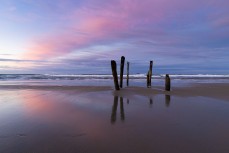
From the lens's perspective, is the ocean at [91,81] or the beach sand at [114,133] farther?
the ocean at [91,81]

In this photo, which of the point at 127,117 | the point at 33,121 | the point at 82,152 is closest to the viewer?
the point at 82,152

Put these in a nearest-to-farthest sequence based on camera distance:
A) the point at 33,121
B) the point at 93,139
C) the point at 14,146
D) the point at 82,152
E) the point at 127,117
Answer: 1. the point at 82,152
2. the point at 14,146
3. the point at 93,139
4. the point at 33,121
5. the point at 127,117

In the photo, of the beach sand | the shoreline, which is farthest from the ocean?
the beach sand

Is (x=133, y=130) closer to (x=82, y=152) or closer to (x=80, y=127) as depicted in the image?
(x=80, y=127)

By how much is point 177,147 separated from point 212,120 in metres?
2.76

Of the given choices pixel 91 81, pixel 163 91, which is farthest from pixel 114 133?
pixel 91 81

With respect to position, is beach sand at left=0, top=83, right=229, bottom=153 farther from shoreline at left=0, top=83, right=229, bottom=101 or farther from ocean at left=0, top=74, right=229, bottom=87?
ocean at left=0, top=74, right=229, bottom=87

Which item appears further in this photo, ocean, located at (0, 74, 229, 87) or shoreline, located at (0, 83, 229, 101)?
ocean, located at (0, 74, 229, 87)

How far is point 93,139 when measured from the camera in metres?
4.55

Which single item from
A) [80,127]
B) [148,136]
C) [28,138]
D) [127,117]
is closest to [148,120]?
[127,117]

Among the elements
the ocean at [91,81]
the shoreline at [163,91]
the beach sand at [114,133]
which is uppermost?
the ocean at [91,81]

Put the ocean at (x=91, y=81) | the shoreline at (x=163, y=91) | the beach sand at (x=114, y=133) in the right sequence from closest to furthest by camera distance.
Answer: the beach sand at (x=114, y=133) → the shoreline at (x=163, y=91) → the ocean at (x=91, y=81)

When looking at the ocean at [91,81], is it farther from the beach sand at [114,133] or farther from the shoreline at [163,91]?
the beach sand at [114,133]

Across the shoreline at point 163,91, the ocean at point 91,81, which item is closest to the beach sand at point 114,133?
the shoreline at point 163,91
